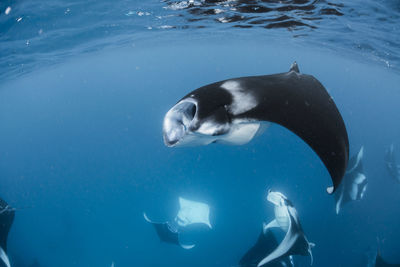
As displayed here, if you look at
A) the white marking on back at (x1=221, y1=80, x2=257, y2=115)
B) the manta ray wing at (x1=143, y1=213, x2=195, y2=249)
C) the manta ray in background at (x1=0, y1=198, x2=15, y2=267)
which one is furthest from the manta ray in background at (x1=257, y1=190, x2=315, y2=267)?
the manta ray in background at (x1=0, y1=198, x2=15, y2=267)

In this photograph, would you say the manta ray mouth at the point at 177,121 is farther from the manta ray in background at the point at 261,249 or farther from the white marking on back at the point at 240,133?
the manta ray in background at the point at 261,249

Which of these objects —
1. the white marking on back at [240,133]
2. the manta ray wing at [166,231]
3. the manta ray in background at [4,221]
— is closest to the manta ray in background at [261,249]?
the manta ray wing at [166,231]

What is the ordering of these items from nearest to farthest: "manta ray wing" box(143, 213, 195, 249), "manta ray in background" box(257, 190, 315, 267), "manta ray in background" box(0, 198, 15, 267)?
1. "manta ray in background" box(257, 190, 315, 267)
2. "manta ray in background" box(0, 198, 15, 267)
3. "manta ray wing" box(143, 213, 195, 249)

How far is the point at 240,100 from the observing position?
88.4 inches

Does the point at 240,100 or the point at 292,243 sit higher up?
the point at 240,100

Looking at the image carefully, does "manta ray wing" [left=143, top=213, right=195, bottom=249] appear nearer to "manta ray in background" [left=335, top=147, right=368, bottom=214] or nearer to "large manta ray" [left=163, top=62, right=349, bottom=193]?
"large manta ray" [left=163, top=62, right=349, bottom=193]

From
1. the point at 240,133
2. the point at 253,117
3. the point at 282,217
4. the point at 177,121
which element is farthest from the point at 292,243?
the point at 177,121

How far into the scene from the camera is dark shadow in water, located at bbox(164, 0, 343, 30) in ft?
25.0

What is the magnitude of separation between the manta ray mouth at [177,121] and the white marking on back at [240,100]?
391mm

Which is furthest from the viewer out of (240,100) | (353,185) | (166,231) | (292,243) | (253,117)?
(353,185)

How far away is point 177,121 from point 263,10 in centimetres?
833

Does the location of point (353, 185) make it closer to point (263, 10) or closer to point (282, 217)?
point (282, 217)

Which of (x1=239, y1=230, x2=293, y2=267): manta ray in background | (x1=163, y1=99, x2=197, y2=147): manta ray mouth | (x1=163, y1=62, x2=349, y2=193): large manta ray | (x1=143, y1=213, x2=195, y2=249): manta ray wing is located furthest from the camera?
(x1=143, y1=213, x2=195, y2=249): manta ray wing

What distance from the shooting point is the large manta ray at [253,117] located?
1980 millimetres
